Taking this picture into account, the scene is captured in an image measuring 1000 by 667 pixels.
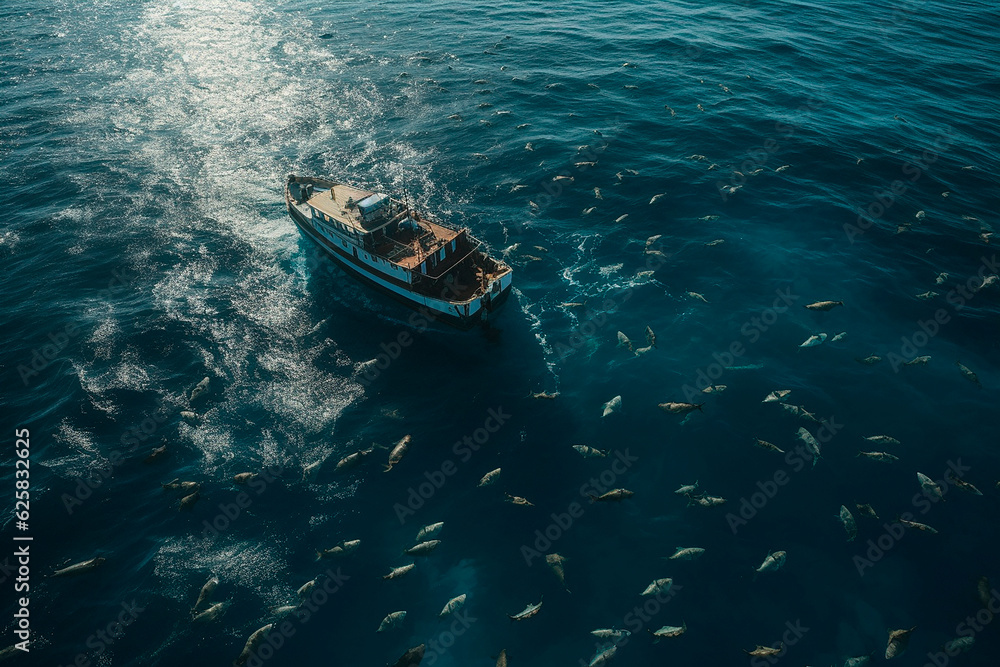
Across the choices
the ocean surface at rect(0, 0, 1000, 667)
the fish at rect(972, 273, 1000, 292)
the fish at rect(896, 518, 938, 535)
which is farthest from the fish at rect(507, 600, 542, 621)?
the fish at rect(972, 273, 1000, 292)

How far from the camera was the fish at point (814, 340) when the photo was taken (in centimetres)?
4488

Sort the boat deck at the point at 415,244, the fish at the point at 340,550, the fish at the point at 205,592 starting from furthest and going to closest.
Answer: the boat deck at the point at 415,244 < the fish at the point at 340,550 < the fish at the point at 205,592

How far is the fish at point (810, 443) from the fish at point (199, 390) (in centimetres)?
5188

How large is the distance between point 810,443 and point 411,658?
34128mm

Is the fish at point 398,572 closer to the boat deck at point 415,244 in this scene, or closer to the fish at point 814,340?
the boat deck at point 415,244

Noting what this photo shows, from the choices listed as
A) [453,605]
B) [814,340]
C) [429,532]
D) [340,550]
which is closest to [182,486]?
[340,550]

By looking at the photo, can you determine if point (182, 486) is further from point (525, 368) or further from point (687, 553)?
point (687, 553)

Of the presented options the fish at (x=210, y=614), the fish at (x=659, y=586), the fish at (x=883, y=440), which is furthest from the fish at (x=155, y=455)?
the fish at (x=883, y=440)

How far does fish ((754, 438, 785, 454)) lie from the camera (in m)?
38.4

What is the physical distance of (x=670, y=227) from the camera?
195 feet

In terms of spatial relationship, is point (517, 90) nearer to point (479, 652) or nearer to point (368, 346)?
point (368, 346)

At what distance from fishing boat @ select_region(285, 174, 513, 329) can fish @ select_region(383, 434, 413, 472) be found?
1306 centimetres

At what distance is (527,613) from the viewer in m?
30.9

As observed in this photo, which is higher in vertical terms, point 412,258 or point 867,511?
point 412,258
